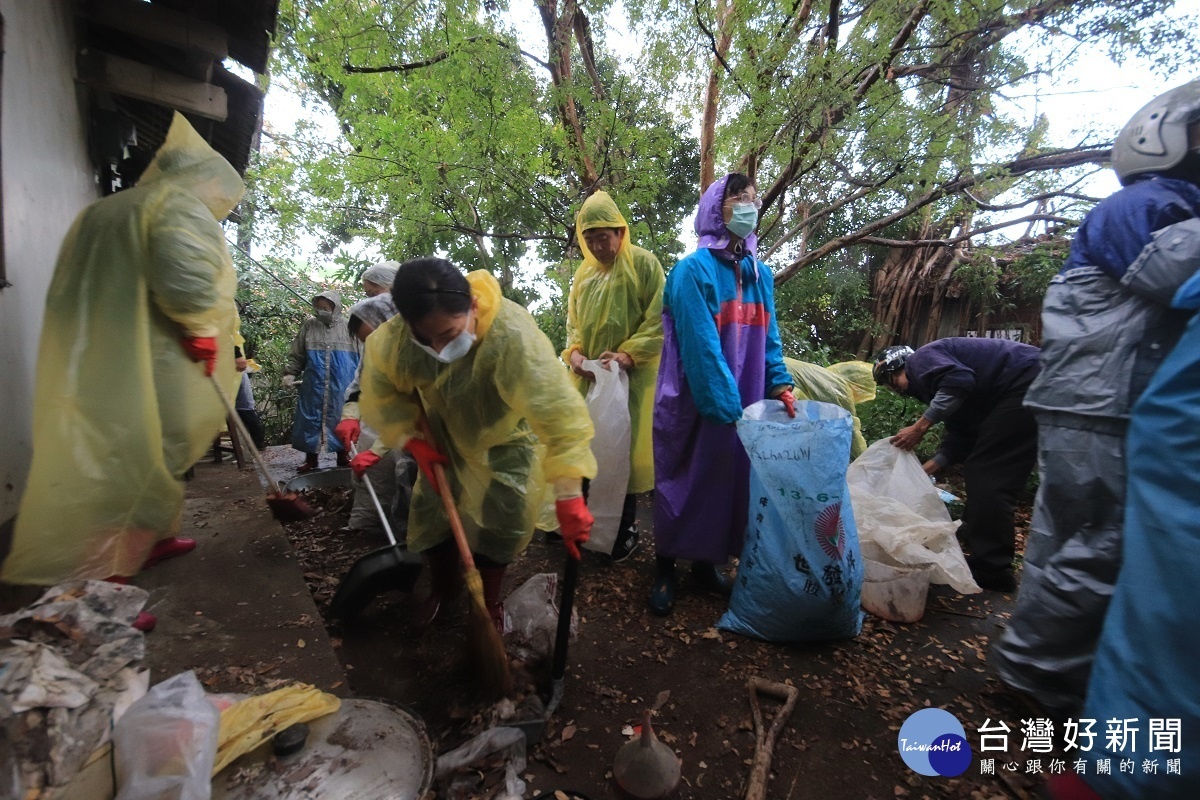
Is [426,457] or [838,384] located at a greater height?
[838,384]

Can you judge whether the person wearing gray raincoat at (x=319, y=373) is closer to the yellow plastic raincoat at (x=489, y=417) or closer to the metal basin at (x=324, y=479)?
the metal basin at (x=324, y=479)

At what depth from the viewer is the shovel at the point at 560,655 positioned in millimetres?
1730

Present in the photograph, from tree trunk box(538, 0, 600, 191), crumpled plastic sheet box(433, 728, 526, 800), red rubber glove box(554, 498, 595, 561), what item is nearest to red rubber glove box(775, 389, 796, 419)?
red rubber glove box(554, 498, 595, 561)

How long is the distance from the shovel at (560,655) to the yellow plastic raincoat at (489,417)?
12.8 inches

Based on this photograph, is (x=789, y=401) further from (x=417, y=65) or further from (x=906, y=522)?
(x=417, y=65)

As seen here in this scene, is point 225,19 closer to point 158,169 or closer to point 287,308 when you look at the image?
point 158,169

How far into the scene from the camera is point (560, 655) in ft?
6.29

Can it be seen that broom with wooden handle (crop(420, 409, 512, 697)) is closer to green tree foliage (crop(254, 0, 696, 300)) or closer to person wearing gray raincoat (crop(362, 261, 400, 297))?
person wearing gray raincoat (crop(362, 261, 400, 297))

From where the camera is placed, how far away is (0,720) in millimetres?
981

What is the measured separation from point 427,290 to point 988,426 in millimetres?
3058

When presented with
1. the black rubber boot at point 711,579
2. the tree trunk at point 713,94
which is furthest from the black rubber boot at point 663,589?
the tree trunk at point 713,94

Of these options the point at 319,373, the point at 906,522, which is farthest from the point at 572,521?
the point at 319,373

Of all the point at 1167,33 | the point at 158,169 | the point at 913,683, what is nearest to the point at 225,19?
the point at 158,169

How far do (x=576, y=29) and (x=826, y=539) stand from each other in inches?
227
